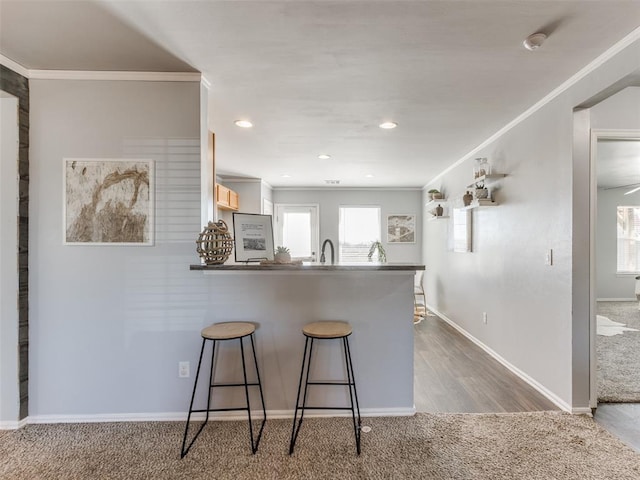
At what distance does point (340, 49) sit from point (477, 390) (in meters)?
2.77

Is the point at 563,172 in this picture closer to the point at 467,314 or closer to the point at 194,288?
the point at 467,314

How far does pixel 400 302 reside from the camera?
7.10 feet

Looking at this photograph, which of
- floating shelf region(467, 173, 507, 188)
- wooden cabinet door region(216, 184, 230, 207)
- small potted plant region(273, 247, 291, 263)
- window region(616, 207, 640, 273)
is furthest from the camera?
window region(616, 207, 640, 273)

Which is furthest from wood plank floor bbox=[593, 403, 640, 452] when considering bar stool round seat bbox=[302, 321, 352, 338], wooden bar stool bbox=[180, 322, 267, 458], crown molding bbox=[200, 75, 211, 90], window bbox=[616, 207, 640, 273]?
window bbox=[616, 207, 640, 273]

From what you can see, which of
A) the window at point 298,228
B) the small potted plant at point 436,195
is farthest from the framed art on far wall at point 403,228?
the window at point 298,228

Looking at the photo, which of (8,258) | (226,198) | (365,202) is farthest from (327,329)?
(365,202)

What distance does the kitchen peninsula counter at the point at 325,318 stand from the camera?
6.98ft

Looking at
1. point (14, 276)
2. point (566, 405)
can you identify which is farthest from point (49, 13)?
point (566, 405)

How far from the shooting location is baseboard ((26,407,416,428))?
206cm

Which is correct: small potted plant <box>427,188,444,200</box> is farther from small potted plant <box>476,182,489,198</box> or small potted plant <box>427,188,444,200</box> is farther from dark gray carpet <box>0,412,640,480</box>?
dark gray carpet <box>0,412,640,480</box>

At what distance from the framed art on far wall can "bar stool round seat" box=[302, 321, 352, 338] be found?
14.9ft

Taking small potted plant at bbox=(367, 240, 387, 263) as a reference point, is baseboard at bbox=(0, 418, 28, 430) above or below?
below

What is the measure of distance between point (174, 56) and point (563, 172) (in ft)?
9.19

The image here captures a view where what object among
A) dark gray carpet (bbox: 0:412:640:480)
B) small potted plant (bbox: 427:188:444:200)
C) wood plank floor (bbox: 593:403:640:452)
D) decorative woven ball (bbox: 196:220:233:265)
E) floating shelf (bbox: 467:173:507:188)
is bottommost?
dark gray carpet (bbox: 0:412:640:480)
